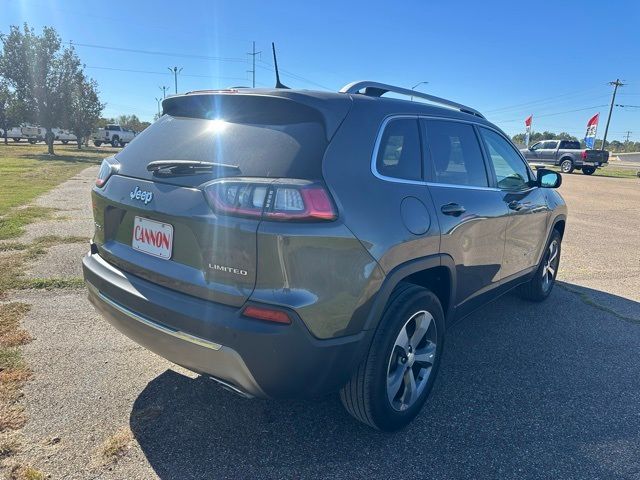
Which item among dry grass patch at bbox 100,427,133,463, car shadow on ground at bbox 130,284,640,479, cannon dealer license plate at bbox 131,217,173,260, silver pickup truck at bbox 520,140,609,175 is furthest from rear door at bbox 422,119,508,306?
silver pickup truck at bbox 520,140,609,175

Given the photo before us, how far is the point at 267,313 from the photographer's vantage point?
2.02m

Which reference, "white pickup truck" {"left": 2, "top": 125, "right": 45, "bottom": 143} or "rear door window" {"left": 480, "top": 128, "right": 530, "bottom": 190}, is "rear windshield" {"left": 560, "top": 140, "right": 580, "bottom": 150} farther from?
"white pickup truck" {"left": 2, "top": 125, "right": 45, "bottom": 143}

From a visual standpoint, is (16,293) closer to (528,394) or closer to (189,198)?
(189,198)

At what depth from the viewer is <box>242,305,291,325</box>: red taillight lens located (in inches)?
79.4

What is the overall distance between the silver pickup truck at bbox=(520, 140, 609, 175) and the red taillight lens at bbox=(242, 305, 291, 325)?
3003 cm

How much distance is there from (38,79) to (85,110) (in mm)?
6471

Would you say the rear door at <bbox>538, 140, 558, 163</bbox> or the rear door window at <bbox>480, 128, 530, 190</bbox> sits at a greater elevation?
the rear door at <bbox>538, 140, 558, 163</bbox>

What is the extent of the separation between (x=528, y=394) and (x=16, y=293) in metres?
4.49

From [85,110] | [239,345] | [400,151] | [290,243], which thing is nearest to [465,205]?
[400,151]

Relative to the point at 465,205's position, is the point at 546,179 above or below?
above

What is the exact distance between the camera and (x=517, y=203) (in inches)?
152

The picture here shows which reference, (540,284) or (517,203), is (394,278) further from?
(540,284)

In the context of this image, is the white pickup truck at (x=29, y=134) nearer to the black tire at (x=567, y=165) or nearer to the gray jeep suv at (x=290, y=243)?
the black tire at (x=567, y=165)

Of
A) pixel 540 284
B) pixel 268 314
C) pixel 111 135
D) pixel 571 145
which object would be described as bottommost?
pixel 540 284
